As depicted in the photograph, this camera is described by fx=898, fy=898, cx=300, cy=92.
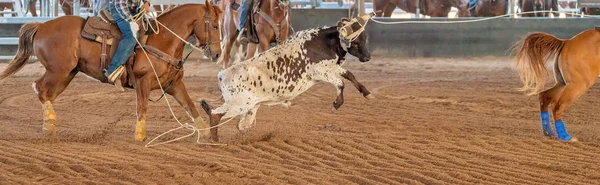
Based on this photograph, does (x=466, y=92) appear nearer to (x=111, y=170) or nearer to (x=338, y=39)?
(x=338, y=39)

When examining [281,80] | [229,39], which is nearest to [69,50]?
[281,80]

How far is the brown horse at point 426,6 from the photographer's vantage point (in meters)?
22.5

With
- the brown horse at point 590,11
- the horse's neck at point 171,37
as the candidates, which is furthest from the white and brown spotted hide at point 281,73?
the brown horse at point 590,11

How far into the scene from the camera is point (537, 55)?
957cm

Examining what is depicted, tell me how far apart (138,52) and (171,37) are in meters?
0.37

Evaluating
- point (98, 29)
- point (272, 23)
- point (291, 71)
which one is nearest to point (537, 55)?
point (291, 71)

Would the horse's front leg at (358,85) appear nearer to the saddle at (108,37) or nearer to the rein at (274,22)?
the saddle at (108,37)

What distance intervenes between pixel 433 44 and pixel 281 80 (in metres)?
12.6

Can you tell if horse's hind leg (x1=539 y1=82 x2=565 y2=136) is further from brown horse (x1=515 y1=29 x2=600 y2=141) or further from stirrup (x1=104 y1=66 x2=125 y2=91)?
stirrup (x1=104 y1=66 x2=125 y2=91)

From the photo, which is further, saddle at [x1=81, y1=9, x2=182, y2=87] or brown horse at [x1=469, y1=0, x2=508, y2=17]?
brown horse at [x1=469, y1=0, x2=508, y2=17]

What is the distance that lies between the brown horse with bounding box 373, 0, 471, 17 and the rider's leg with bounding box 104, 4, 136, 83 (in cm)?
1377

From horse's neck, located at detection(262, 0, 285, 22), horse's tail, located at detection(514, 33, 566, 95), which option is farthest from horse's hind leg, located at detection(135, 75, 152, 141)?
horse's neck, located at detection(262, 0, 285, 22)

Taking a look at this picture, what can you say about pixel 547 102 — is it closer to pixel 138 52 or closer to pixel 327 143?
pixel 327 143

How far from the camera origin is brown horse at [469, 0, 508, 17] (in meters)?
22.3
